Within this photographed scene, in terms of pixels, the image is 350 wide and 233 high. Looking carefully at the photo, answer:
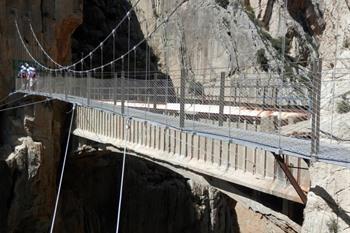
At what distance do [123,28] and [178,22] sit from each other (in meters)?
2.54

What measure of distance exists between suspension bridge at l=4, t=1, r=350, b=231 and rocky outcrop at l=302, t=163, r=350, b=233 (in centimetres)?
17

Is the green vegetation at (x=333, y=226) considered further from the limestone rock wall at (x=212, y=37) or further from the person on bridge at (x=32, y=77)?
the limestone rock wall at (x=212, y=37)

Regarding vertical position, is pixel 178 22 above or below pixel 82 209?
above

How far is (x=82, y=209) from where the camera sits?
53.2 ft

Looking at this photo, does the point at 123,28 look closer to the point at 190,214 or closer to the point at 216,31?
the point at 216,31

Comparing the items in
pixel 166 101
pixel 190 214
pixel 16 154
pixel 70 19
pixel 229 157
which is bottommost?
pixel 190 214

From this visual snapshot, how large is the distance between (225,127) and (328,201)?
3185mm

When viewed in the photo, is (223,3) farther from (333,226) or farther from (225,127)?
(333,226)

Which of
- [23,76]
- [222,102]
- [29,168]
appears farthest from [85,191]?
[222,102]

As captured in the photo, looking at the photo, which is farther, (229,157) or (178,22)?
(178,22)

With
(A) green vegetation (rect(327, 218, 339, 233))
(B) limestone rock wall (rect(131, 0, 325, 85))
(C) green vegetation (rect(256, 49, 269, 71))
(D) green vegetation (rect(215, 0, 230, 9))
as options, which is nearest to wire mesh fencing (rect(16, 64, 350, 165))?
(A) green vegetation (rect(327, 218, 339, 233))

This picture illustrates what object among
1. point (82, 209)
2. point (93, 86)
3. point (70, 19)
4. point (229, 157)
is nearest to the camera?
point (229, 157)

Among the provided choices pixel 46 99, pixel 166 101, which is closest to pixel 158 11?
pixel 46 99

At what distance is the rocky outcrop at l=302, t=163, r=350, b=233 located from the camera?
422 cm
